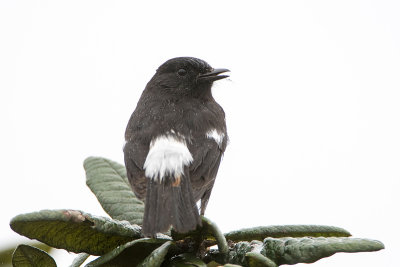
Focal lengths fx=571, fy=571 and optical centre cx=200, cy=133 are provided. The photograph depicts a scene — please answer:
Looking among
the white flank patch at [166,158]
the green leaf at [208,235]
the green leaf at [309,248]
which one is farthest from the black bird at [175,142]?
the green leaf at [309,248]

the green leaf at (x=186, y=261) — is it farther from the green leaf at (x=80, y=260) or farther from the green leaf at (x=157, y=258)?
the green leaf at (x=80, y=260)

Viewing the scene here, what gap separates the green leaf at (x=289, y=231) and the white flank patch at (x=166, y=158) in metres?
1.31

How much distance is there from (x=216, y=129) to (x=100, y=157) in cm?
136

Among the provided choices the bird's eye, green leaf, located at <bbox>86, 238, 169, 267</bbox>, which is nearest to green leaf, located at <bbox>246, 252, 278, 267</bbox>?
green leaf, located at <bbox>86, 238, 169, 267</bbox>

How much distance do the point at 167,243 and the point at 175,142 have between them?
1945mm

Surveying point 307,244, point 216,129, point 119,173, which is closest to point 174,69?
point 216,129

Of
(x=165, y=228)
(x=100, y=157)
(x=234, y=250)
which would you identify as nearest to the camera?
(x=234, y=250)

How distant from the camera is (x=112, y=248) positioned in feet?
7.62

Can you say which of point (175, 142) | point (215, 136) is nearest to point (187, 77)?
point (215, 136)

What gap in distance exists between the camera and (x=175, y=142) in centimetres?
402

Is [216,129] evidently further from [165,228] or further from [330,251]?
[330,251]

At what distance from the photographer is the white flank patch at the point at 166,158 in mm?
3635

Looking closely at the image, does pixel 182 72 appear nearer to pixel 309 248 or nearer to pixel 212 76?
pixel 212 76

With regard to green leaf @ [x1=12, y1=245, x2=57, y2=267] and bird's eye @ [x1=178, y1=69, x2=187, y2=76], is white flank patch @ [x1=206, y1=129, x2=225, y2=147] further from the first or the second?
green leaf @ [x1=12, y1=245, x2=57, y2=267]
